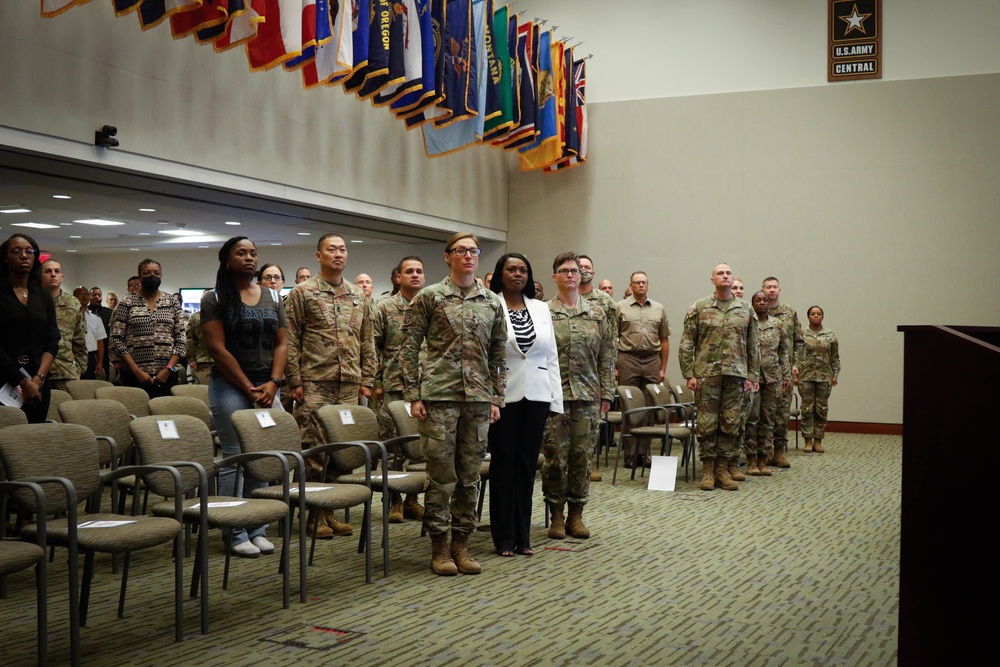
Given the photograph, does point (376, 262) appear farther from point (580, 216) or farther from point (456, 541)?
point (456, 541)

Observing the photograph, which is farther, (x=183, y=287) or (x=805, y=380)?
(x=183, y=287)

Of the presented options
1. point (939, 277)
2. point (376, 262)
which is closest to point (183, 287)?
point (376, 262)

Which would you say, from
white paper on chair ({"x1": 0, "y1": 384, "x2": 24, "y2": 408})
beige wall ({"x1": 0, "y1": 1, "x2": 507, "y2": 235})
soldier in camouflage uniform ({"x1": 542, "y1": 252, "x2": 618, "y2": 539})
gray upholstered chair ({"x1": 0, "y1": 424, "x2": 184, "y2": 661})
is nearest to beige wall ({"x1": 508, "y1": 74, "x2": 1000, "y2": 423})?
beige wall ({"x1": 0, "y1": 1, "x2": 507, "y2": 235})

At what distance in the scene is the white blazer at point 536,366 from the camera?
17.1 feet

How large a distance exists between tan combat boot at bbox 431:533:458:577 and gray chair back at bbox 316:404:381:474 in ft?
1.91

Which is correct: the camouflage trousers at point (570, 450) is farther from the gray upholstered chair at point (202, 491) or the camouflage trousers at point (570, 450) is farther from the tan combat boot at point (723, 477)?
the tan combat boot at point (723, 477)

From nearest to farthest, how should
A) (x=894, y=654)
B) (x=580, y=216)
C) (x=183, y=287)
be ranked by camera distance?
1. (x=894, y=654)
2. (x=580, y=216)
3. (x=183, y=287)

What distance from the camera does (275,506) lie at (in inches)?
163

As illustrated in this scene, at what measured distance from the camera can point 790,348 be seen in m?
10.2

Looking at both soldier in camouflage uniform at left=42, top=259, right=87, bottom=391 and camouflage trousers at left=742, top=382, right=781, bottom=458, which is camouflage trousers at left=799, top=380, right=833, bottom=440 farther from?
soldier in camouflage uniform at left=42, top=259, right=87, bottom=391

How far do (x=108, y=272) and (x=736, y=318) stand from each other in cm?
1486

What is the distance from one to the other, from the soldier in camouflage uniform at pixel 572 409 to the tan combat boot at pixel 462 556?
3.28 ft

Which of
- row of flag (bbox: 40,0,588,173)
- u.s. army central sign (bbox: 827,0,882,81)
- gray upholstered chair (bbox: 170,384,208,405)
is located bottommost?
gray upholstered chair (bbox: 170,384,208,405)

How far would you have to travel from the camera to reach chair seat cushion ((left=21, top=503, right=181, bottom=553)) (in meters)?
3.39
